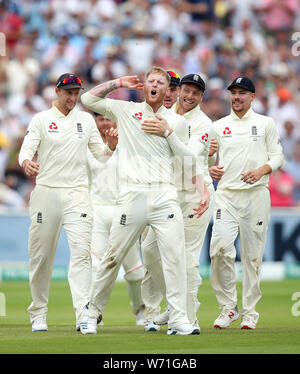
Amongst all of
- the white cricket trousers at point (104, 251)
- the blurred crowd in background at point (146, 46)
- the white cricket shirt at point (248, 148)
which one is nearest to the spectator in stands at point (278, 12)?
the blurred crowd in background at point (146, 46)

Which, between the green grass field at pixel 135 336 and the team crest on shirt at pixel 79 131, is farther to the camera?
the team crest on shirt at pixel 79 131

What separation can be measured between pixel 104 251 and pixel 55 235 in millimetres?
1369

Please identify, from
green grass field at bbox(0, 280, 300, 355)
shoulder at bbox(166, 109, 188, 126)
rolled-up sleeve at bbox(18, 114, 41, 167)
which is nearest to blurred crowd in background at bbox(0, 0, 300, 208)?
green grass field at bbox(0, 280, 300, 355)

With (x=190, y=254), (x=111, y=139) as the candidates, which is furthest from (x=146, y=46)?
(x=190, y=254)

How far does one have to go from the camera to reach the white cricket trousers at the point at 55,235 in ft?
29.3

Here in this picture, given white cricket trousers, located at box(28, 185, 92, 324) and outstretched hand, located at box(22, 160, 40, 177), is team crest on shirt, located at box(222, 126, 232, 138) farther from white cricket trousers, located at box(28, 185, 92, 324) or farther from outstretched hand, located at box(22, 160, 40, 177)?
outstretched hand, located at box(22, 160, 40, 177)

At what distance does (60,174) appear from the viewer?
9.08m

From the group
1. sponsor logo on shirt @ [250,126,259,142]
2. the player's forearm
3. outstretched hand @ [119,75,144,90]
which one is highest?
outstretched hand @ [119,75,144,90]

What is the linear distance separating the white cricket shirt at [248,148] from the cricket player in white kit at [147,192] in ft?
4.38

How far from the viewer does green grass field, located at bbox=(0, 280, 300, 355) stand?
727cm

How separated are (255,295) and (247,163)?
1353mm

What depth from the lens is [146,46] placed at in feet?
63.1

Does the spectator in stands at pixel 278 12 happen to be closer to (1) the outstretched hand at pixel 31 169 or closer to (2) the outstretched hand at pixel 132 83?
(2) the outstretched hand at pixel 132 83

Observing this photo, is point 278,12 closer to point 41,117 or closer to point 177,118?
point 41,117
